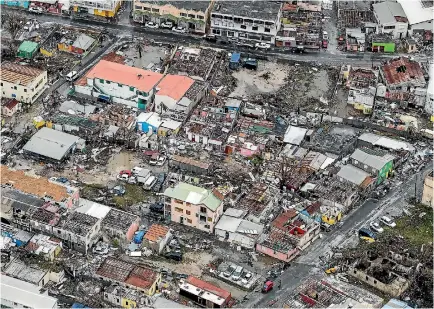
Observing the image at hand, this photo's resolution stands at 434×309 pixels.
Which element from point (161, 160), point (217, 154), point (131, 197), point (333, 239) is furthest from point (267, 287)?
point (161, 160)

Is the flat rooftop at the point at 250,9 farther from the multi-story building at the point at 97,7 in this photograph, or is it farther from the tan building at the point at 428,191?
the tan building at the point at 428,191

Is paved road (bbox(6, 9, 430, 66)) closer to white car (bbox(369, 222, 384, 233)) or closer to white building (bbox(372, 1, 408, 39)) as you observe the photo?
white building (bbox(372, 1, 408, 39))

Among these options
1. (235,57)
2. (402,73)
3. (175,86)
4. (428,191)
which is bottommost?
(428,191)

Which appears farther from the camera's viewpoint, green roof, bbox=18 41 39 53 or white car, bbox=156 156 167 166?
green roof, bbox=18 41 39 53

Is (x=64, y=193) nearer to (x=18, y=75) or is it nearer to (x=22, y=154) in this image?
(x=22, y=154)

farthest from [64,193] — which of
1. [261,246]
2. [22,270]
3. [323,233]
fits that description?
[323,233]

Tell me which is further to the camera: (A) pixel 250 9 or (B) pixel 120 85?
(A) pixel 250 9

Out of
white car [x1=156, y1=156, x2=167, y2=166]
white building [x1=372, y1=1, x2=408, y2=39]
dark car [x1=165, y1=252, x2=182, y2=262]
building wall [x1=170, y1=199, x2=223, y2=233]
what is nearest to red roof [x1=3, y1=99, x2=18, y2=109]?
white car [x1=156, y1=156, x2=167, y2=166]

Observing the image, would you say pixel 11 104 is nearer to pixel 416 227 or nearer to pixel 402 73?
pixel 402 73
